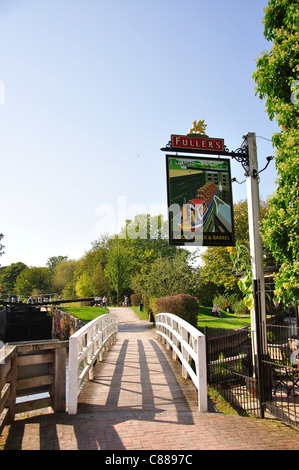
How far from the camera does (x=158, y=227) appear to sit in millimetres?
53688

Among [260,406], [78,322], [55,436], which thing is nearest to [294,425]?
[260,406]

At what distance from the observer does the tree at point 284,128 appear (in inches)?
236

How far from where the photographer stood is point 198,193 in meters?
9.18

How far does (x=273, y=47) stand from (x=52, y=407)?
7503 mm

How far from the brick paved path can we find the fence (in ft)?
0.62

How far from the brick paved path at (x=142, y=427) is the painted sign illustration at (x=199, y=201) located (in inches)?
142

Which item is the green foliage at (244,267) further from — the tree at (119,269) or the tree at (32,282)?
the tree at (32,282)

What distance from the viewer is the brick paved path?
4.19m

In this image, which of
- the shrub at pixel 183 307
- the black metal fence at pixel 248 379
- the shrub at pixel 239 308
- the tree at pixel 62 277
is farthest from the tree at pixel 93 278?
the black metal fence at pixel 248 379

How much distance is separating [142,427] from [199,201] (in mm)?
5714

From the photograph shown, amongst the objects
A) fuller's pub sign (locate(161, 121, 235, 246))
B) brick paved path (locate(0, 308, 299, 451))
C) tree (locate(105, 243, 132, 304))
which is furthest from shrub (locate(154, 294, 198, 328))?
tree (locate(105, 243, 132, 304))

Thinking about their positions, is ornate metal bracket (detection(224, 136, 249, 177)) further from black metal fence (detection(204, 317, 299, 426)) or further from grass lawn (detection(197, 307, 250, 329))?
grass lawn (detection(197, 307, 250, 329))

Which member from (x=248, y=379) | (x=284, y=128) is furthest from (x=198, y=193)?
(x=248, y=379)

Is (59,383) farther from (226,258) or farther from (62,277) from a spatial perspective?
(62,277)
